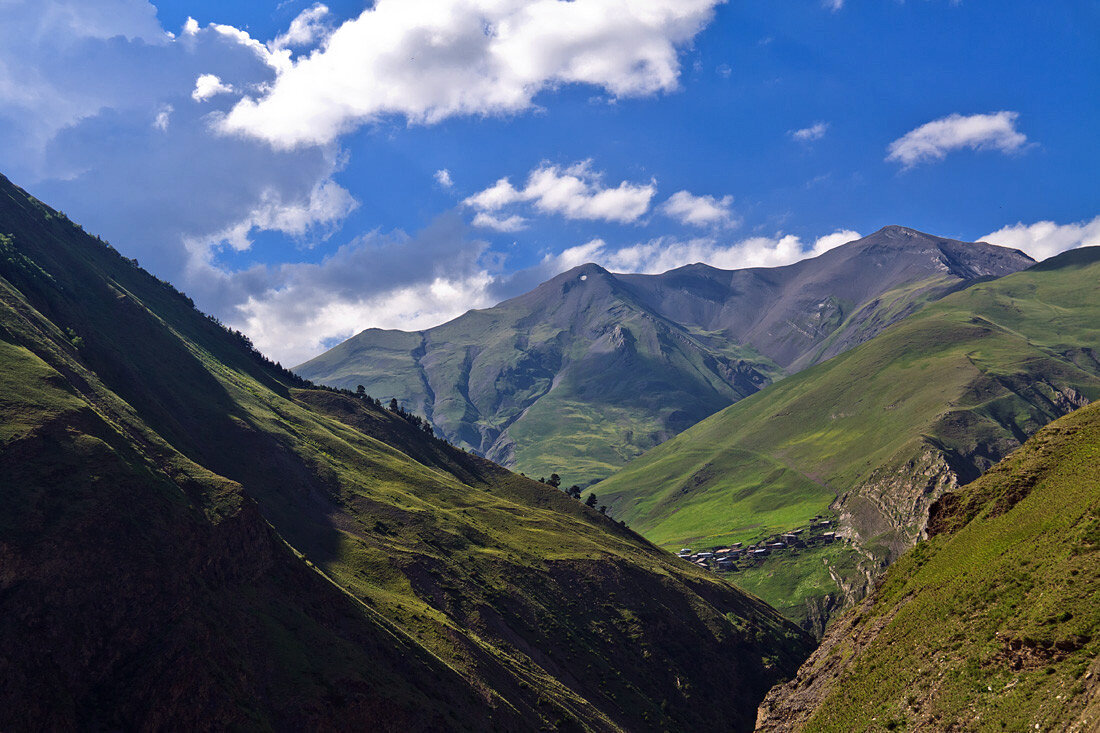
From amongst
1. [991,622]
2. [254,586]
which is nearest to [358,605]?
[254,586]

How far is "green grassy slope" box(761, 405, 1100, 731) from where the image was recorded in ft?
172

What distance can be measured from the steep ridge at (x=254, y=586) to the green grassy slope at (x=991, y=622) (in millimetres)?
53002

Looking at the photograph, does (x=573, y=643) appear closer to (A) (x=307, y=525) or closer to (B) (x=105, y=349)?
(A) (x=307, y=525)

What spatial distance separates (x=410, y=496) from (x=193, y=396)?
55.0 m

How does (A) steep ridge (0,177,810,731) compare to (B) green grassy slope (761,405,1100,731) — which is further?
(A) steep ridge (0,177,810,731)

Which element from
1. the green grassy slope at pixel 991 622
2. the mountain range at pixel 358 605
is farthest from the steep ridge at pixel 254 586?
the green grassy slope at pixel 991 622

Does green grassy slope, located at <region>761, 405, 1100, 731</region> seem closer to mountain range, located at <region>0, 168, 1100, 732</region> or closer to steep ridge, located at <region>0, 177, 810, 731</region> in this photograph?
mountain range, located at <region>0, 168, 1100, 732</region>

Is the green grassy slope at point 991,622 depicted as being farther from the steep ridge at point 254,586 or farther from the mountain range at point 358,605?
the steep ridge at point 254,586

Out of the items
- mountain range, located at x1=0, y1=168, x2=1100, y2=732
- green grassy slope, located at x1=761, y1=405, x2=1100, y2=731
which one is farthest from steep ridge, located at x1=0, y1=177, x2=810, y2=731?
green grassy slope, located at x1=761, y1=405, x2=1100, y2=731

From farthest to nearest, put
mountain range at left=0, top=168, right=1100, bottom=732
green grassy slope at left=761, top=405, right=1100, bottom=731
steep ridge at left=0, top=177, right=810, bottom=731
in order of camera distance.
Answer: steep ridge at left=0, top=177, right=810, bottom=731
mountain range at left=0, top=168, right=1100, bottom=732
green grassy slope at left=761, top=405, right=1100, bottom=731

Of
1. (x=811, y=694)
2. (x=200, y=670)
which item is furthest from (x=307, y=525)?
(x=811, y=694)

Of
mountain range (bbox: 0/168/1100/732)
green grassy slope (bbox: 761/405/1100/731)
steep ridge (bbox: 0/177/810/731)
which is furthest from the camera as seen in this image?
steep ridge (bbox: 0/177/810/731)

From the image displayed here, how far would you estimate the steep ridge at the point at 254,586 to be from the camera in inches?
3145

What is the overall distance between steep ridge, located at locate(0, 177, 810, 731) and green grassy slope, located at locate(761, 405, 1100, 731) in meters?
53.0
